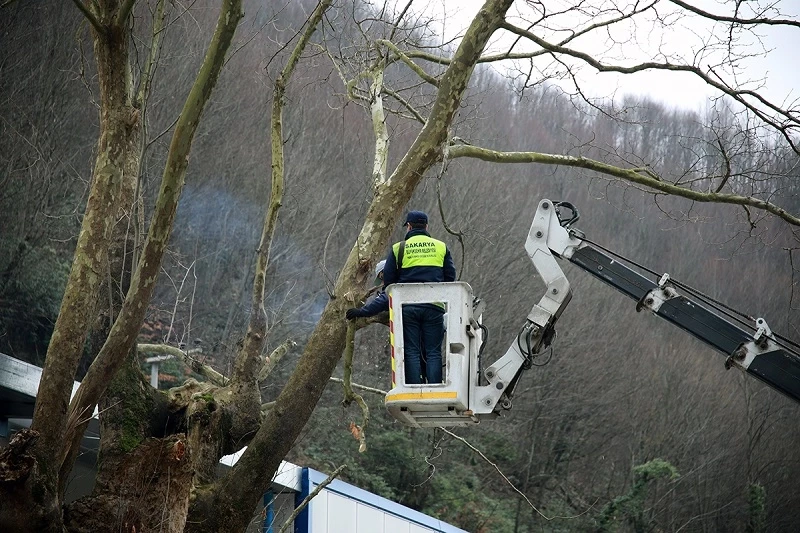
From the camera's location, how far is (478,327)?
879 cm

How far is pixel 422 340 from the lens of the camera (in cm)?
866

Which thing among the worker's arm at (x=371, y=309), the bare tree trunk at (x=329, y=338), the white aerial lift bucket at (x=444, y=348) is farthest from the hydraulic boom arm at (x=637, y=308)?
the bare tree trunk at (x=329, y=338)

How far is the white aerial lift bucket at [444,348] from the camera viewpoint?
27.7ft

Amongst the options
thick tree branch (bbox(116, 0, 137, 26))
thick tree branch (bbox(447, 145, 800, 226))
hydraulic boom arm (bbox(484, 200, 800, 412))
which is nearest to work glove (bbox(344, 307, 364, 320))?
hydraulic boom arm (bbox(484, 200, 800, 412))

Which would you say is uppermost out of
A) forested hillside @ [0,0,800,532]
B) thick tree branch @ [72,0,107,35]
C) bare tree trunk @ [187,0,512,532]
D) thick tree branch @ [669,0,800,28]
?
forested hillside @ [0,0,800,532]

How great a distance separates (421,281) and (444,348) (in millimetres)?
606

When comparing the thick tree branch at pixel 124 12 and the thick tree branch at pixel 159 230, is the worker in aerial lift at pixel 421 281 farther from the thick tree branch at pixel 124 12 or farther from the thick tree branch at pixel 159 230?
the thick tree branch at pixel 124 12

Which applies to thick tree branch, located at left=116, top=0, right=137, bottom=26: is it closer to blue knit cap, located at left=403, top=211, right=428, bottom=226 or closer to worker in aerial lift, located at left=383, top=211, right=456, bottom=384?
worker in aerial lift, located at left=383, top=211, right=456, bottom=384

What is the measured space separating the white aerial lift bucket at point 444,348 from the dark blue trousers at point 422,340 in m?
0.05

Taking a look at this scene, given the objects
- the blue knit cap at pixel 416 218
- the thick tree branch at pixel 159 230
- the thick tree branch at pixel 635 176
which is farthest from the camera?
the thick tree branch at pixel 635 176

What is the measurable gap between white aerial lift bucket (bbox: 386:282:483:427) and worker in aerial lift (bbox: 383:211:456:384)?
7 cm

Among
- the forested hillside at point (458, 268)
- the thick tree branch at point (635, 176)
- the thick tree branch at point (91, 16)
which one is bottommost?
the thick tree branch at point (91, 16)

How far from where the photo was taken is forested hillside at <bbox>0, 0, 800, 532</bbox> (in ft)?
79.9

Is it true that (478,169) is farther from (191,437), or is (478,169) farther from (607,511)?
(191,437)
